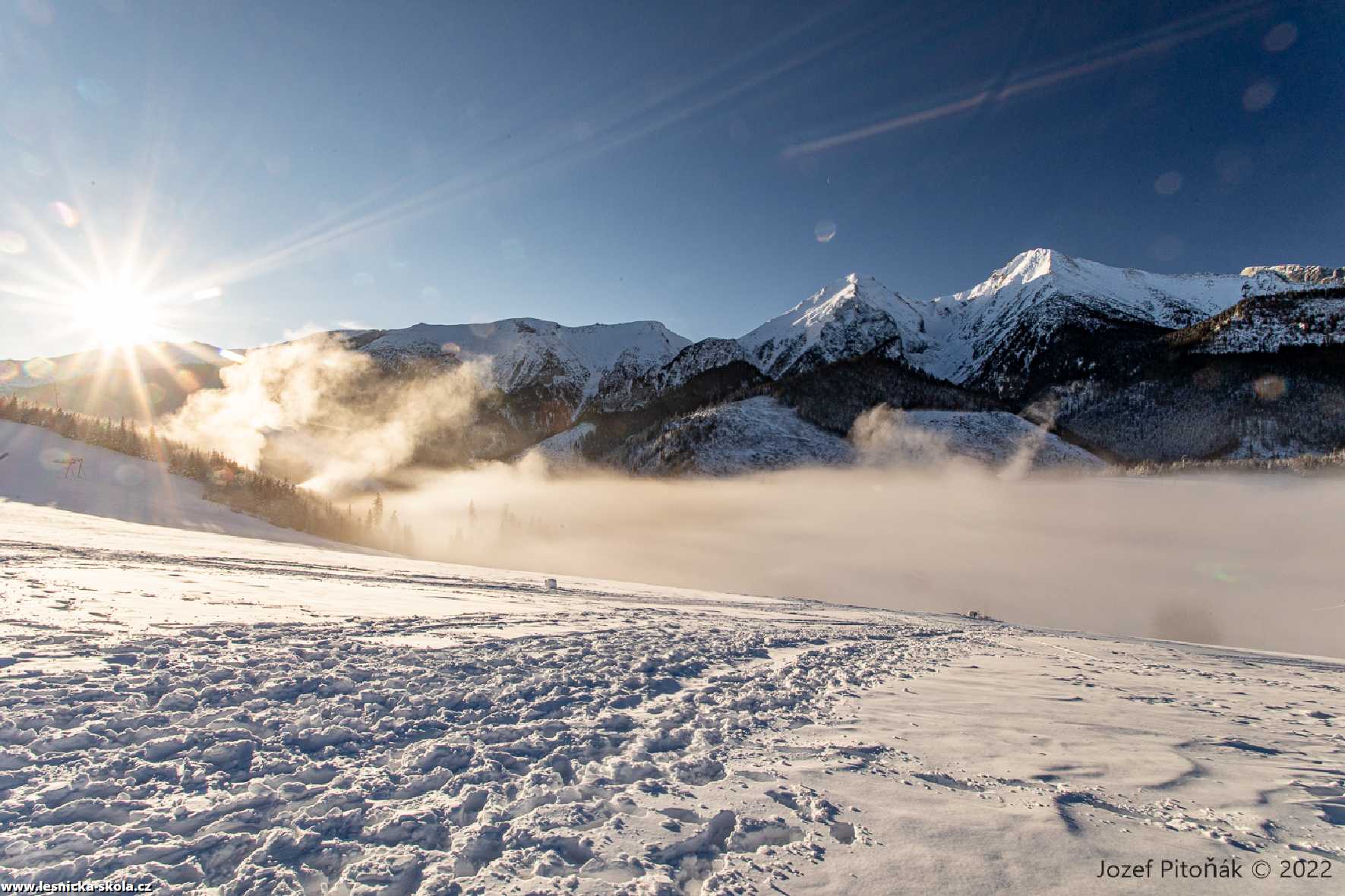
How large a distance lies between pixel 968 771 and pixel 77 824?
24.7ft

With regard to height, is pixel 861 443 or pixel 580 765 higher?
pixel 861 443

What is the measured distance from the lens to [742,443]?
521ft

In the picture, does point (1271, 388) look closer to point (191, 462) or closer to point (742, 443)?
point (742, 443)

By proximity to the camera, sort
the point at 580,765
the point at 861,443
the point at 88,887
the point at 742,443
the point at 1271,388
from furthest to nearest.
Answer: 1. the point at 1271,388
2. the point at 861,443
3. the point at 742,443
4. the point at 580,765
5. the point at 88,887

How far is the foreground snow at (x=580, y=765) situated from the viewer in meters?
3.66

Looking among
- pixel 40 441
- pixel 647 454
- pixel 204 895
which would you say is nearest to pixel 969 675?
pixel 204 895

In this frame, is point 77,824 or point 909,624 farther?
point 909,624

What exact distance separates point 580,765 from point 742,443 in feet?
508

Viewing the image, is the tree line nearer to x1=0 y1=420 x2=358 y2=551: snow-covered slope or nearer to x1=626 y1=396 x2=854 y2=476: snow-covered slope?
x1=0 y1=420 x2=358 y2=551: snow-covered slope

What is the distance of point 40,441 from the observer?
64.8 metres

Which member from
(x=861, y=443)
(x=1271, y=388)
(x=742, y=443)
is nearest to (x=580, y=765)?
(x=742, y=443)

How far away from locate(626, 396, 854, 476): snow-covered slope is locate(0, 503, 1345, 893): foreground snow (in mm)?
142745

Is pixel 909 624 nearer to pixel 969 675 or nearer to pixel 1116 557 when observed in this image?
pixel 969 675

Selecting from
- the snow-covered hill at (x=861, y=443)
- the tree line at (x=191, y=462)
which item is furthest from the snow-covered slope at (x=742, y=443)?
the tree line at (x=191, y=462)
